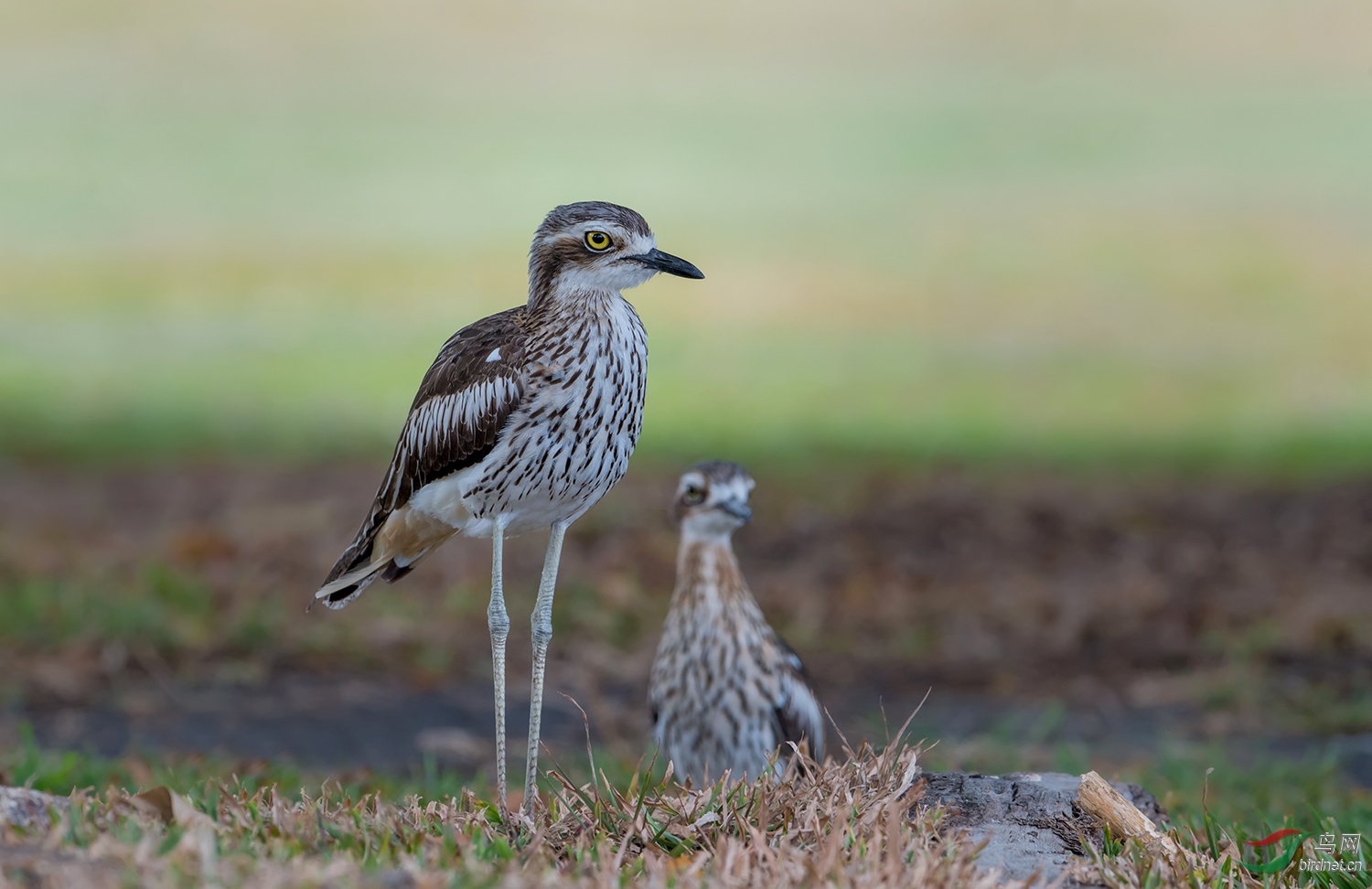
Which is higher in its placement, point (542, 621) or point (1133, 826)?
point (542, 621)

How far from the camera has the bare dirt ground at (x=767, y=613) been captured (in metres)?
6.58

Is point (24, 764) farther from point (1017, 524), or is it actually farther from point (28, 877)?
point (1017, 524)

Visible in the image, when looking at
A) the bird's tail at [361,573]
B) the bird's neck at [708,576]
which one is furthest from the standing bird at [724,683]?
the bird's tail at [361,573]

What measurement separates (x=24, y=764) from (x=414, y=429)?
6.23 feet

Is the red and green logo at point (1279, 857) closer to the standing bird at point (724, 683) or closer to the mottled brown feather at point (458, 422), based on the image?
the standing bird at point (724, 683)

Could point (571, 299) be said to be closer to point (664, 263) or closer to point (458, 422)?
point (664, 263)

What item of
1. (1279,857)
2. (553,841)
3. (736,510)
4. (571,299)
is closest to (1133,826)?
(1279,857)

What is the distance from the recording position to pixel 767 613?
27.3 ft

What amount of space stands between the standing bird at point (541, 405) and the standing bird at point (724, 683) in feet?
4.96

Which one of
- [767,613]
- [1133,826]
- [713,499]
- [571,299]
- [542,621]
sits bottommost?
[767,613]

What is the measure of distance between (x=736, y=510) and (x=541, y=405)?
2.12m

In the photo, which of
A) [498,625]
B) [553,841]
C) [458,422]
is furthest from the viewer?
[498,625]

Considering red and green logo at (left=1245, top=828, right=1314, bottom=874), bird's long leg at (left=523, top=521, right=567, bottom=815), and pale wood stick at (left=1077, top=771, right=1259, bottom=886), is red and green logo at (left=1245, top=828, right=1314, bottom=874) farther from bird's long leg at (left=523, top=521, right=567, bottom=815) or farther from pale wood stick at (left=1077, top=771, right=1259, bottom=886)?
bird's long leg at (left=523, top=521, right=567, bottom=815)

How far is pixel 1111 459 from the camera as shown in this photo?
12773 mm
